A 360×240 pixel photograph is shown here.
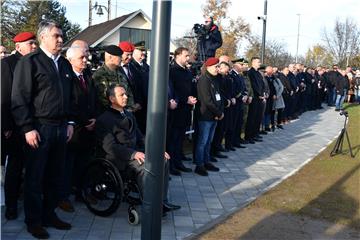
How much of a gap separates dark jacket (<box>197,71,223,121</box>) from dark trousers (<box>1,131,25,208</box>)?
341 cm

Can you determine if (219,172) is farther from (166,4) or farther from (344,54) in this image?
(344,54)

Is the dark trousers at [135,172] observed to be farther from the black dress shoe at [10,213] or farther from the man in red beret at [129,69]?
the man in red beret at [129,69]

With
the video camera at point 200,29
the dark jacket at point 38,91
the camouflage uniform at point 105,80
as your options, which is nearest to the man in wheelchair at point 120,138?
the camouflage uniform at point 105,80

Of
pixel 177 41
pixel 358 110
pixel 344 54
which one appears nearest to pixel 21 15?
pixel 177 41

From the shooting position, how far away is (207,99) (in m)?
7.49

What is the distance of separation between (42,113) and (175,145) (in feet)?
11.2

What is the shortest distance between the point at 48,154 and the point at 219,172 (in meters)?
3.73

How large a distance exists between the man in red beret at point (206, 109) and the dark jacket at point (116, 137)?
2.36 m

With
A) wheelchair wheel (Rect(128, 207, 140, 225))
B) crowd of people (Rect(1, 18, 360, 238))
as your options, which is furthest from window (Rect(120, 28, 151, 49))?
wheelchair wheel (Rect(128, 207, 140, 225))

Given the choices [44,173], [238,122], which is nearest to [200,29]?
[238,122]

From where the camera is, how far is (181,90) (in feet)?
24.1

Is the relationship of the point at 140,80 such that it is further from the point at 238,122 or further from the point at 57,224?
the point at 238,122

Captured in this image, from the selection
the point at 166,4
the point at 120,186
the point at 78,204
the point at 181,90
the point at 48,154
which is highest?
the point at 166,4

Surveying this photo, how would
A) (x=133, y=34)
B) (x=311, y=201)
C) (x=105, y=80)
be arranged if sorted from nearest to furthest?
(x=105, y=80) → (x=311, y=201) → (x=133, y=34)
